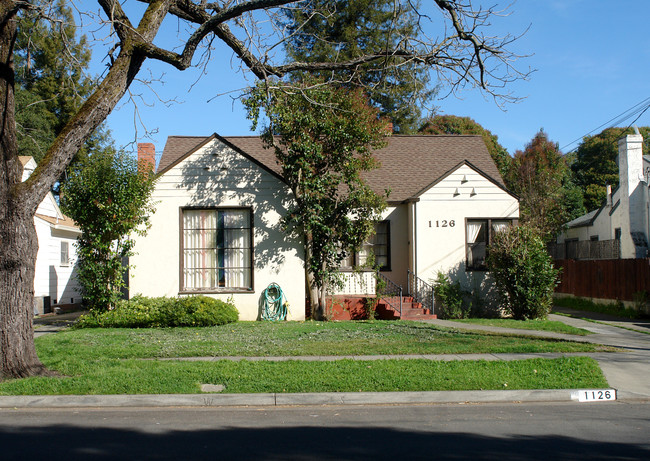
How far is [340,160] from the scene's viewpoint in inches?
664

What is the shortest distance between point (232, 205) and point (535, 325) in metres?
9.18

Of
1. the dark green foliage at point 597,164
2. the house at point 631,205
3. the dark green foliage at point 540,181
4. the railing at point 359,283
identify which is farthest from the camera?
the dark green foliage at point 597,164

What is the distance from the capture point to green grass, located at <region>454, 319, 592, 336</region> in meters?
14.5

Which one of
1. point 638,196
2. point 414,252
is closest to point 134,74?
point 414,252

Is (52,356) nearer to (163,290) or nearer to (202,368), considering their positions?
(202,368)

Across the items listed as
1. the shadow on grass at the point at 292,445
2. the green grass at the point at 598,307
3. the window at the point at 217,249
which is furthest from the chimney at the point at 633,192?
the shadow on grass at the point at 292,445

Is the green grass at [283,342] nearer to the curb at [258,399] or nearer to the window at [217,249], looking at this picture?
the window at [217,249]

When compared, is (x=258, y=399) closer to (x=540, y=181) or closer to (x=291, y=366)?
(x=291, y=366)

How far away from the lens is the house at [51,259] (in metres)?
21.7

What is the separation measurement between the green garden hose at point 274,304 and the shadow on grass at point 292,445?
10.5 meters

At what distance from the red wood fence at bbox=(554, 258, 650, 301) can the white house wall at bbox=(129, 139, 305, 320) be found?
34.4 feet

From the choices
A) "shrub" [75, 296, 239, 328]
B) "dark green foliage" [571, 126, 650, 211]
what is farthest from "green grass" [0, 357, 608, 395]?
"dark green foliage" [571, 126, 650, 211]

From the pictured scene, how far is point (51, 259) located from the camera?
22.8m

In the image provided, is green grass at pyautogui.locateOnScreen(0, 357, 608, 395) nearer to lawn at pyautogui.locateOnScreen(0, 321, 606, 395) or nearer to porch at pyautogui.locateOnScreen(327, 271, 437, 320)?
lawn at pyautogui.locateOnScreen(0, 321, 606, 395)
